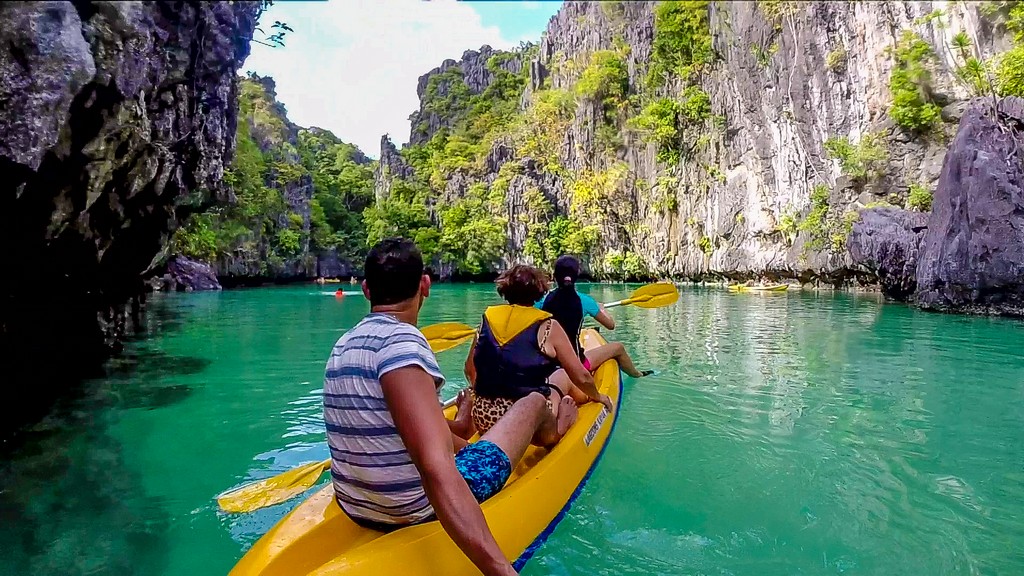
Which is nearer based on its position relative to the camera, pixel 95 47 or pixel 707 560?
pixel 707 560

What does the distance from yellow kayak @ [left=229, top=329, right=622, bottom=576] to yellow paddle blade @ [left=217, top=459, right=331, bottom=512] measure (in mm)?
783

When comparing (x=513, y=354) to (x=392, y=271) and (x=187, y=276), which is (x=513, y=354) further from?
(x=187, y=276)

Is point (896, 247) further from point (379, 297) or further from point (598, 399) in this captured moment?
point (379, 297)

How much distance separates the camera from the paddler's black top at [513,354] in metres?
3.44

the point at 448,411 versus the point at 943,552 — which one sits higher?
the point at 448,411

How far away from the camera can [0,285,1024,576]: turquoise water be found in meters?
3.04

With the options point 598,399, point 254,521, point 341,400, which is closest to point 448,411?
point 598,399

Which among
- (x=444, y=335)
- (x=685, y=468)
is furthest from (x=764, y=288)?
(x=685, y=468)

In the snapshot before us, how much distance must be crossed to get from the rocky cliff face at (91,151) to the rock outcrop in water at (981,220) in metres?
16.6

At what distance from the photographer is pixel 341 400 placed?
1903 millimetres

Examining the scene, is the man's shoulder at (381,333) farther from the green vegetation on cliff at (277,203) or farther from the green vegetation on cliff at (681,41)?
the green vegetation on cliff at (681,41)

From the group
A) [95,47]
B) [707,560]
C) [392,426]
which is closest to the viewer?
[392,426]

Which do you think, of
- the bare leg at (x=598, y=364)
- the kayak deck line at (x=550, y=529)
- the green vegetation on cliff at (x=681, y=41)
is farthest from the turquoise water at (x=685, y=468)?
the green vegetation on cliff at (x=681, y=41)

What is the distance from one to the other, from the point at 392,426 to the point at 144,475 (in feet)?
11.2
